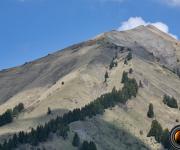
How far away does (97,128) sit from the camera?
191 metres

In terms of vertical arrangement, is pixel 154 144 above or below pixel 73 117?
below

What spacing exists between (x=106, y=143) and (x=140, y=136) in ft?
72.0

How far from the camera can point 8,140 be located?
608ft

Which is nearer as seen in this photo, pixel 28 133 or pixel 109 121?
pixel 28 133

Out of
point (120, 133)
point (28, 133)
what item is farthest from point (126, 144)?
point (28, 133)

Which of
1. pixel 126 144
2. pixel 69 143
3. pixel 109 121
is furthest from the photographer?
pixel 109 121

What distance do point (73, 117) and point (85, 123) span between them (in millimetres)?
5588

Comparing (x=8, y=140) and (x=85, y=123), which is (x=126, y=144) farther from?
(x=8, y=140)

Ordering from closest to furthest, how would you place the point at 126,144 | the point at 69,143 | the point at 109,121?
the point at 69,143 → the point at 126,144 → the point at 109,121

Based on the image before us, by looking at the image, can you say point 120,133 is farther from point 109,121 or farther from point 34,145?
point 34,145

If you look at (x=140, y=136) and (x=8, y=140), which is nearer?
(x=8, y=140)

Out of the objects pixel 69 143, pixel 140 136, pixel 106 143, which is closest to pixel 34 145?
pixel 69 143

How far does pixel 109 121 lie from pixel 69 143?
28171mm

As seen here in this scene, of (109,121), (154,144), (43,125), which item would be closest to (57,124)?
(43,125)
